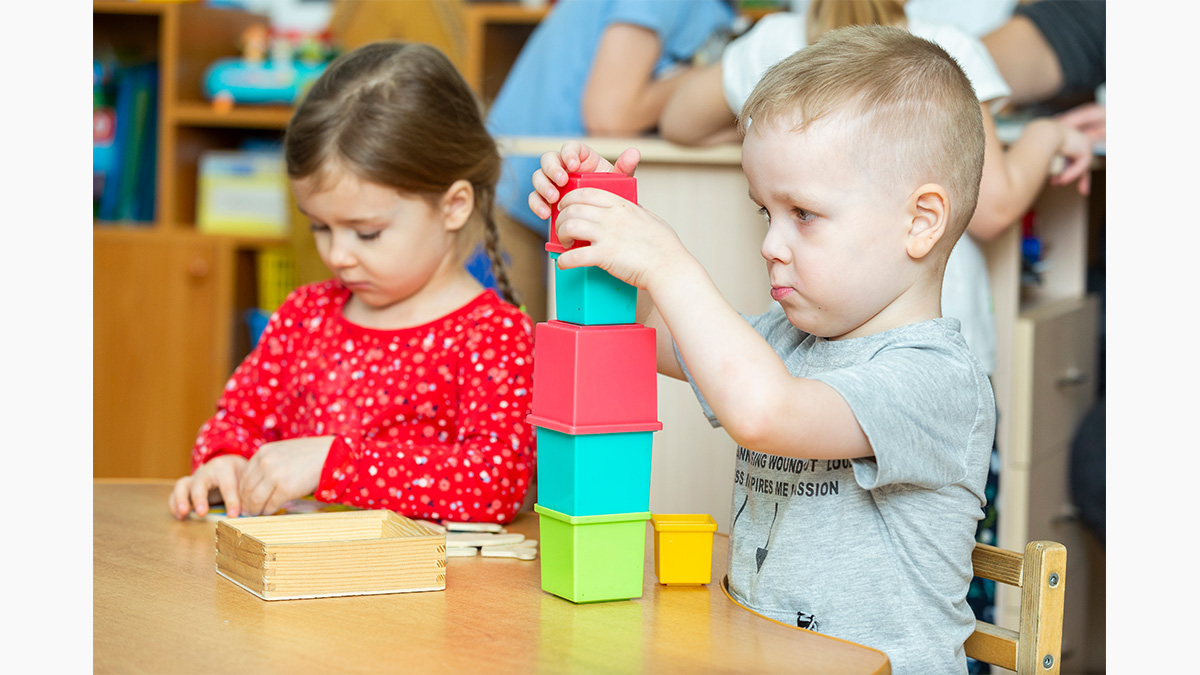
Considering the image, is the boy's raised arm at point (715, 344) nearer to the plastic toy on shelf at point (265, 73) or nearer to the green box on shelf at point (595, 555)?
the green box on shelf at point (595, 555)

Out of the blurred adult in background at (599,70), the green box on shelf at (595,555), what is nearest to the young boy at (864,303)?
the green box on shelf at (595,555)

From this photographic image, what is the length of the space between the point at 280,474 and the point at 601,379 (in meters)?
0.43

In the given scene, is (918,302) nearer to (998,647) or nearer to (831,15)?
(998,647)

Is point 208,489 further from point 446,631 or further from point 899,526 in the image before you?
point 899,526

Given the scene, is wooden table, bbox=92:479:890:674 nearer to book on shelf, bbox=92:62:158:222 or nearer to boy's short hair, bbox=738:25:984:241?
boy's short hair, bbox=738:25:984:241

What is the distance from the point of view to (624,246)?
764mm

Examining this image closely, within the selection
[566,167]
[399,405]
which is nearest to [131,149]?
[399,405]

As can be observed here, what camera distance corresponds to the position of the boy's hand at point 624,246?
0.76 m

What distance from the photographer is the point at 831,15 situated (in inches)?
61.1

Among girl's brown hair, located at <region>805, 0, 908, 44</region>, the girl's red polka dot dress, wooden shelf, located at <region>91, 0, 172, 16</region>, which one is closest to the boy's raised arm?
the girl's red polka dot dress

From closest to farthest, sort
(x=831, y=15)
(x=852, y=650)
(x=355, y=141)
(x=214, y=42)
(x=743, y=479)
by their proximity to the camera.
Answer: (x=852, y=650)
(x=743, y=479)
(x=355, y=141)
(x=831, y=15)
(x=214, y=42)

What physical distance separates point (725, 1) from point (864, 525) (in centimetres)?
155

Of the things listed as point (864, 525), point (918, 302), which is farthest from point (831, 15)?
point (864, 525)
